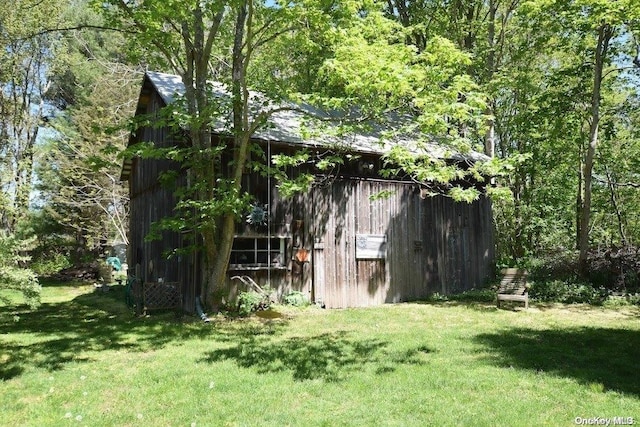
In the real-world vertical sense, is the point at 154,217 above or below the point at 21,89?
below

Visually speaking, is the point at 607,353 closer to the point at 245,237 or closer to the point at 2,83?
the point at 245,237

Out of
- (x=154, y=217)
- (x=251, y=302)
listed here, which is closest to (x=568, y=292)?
(x=251, y=302)

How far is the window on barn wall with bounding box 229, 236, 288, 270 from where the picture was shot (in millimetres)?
12328

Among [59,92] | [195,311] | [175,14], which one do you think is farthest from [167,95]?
[59,92]

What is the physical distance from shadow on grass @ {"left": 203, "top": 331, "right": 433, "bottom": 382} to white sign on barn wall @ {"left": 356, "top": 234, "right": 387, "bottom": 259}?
486 centimetres

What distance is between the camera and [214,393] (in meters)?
5.71

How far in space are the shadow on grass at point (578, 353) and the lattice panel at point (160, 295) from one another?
24.6ft

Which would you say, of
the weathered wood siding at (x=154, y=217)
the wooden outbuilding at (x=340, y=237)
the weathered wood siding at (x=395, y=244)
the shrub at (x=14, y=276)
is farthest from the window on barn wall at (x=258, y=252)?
the shrub at (x=14, y=276)

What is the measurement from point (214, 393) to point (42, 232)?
24275 millimetres

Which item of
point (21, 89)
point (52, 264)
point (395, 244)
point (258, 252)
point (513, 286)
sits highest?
point (21, 89)

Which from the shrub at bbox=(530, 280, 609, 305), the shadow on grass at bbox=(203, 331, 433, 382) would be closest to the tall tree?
the shadow on grass at bbox=(203, 331, 433, 382)

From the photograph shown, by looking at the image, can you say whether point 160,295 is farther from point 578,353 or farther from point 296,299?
point 578,353

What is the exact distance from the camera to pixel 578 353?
7.41m

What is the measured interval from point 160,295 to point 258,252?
261cm
